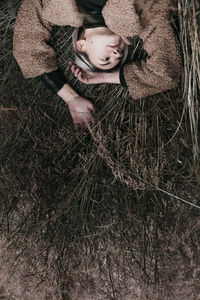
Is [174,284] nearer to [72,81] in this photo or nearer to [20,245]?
[20,245]

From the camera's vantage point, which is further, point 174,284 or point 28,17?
point 174,284

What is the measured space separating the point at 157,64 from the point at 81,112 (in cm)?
28

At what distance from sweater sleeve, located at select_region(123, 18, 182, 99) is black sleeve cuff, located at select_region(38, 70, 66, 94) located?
221 mm

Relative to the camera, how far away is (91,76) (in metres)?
1.04

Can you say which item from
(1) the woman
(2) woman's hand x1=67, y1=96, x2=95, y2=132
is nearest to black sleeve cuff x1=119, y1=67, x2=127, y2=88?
(1) the woman

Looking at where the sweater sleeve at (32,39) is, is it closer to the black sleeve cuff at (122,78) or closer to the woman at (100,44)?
the woman at (100,44)

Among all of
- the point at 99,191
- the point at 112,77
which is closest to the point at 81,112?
the point at 112,77

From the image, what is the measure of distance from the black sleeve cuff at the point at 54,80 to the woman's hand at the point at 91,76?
0.14 feet

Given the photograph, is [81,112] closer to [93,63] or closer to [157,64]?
[93,63]

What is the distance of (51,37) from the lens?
3.38 feet

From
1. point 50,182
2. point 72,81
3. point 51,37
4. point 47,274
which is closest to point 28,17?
point 51,37

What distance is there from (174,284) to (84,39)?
0.79 metres

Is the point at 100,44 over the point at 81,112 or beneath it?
over

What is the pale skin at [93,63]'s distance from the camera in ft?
3.10
